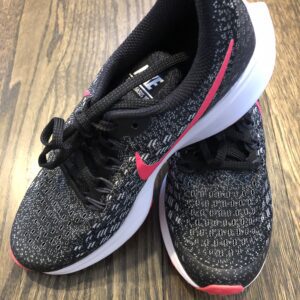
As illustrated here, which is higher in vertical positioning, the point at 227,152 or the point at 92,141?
the point at 92,141

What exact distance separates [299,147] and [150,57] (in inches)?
12.8

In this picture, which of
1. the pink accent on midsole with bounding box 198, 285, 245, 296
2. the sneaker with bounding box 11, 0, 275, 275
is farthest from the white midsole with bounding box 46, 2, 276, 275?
the pink accent on midsole with bounding box 198, 285, 245, 296

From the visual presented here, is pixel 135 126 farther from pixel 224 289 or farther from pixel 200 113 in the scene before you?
pixel 224 289

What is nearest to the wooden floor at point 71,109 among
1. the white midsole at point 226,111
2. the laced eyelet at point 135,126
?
the white midsole at point 226,111

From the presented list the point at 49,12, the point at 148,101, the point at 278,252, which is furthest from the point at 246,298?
the point at 49,12

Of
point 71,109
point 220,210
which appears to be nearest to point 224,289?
point 220,210

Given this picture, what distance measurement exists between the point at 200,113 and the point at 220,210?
5.6 inches

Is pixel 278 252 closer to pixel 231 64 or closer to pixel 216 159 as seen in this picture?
pixel 216 159

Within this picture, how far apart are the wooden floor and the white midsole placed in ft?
0.12

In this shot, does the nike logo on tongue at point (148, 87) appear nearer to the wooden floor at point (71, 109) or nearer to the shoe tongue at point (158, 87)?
the shoe tongue at point (158, 87)

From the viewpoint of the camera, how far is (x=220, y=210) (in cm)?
51

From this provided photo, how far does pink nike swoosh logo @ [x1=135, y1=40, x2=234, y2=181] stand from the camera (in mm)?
461

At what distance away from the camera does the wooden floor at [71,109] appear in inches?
20.5

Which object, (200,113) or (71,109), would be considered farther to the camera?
(71,109)
